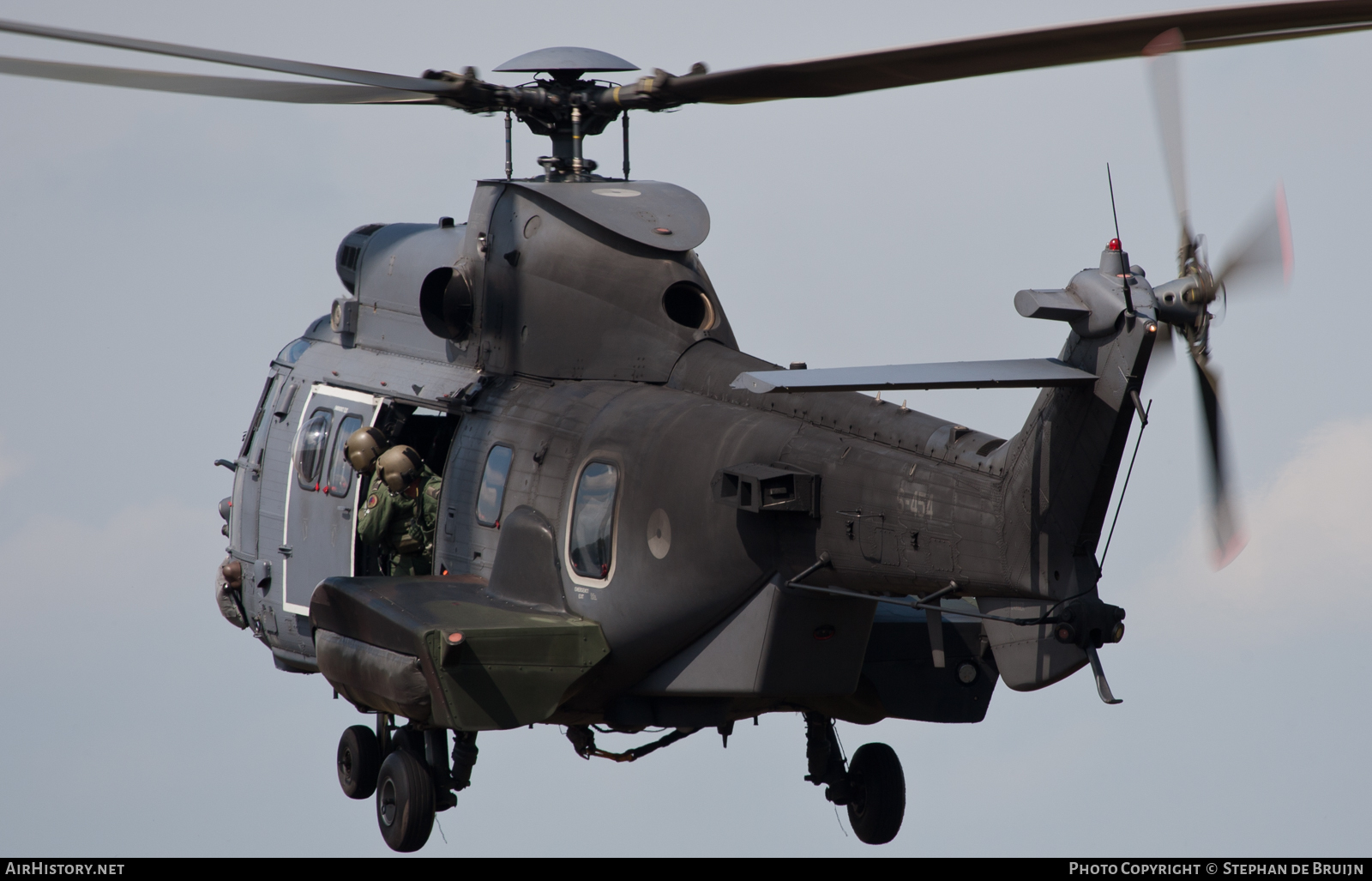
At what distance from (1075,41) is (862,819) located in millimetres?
7005

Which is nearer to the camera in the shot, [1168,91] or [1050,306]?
[1168,91]

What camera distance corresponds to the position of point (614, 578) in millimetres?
11844

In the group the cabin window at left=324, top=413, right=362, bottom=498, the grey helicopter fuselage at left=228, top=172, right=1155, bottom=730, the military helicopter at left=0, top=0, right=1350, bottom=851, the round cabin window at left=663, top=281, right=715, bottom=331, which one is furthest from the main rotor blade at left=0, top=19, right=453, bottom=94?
the cabin window at left=324, top=413, right=362, bottom=498

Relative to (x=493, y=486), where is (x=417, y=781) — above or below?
below

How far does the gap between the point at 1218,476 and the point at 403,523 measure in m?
6.60

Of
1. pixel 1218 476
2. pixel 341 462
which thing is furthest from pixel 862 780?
pixel 1218 476

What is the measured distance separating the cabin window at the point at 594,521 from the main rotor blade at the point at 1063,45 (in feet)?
9.58

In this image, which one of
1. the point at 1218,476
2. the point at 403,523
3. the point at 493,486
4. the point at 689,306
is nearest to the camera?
the point at 1218,476

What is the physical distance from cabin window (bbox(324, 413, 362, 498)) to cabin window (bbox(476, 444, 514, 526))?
4.65ft

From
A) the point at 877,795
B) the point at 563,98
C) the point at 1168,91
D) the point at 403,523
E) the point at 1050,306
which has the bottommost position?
the point at 877,795

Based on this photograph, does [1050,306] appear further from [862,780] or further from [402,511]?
[402,511]

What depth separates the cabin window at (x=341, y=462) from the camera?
546 inches

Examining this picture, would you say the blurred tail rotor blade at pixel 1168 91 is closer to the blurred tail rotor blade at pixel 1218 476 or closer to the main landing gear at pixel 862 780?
the blurred tail rotor blade at pixel 1218 476

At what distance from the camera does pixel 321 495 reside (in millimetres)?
14141
